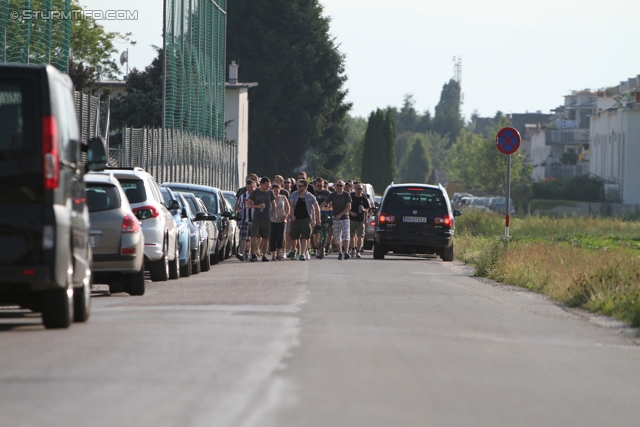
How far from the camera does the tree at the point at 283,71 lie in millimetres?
85500

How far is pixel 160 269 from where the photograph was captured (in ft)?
62.9

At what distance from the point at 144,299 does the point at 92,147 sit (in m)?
3.85

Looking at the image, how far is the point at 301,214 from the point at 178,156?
1633 cm

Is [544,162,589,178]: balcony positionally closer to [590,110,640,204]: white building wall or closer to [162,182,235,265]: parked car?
[590,110,640,204]: white building wall

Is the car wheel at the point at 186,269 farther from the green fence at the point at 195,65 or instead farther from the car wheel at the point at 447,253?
the green fence at the point at 195,65

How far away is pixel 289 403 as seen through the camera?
7059mm

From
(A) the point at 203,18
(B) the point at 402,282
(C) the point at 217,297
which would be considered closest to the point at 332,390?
(C) the point at 217,297

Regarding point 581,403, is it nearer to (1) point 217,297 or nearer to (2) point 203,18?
(1) point 217,297

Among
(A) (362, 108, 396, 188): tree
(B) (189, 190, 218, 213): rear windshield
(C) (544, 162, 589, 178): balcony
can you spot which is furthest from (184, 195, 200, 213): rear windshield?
(C) (544, 162, 589, 178): balcony

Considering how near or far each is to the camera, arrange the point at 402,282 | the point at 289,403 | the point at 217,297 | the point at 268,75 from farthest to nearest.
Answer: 1. the point at 268,75
2. the point at 402,282
3. the point at 217,297
4. the point at 289,403

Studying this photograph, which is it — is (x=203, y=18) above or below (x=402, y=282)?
above

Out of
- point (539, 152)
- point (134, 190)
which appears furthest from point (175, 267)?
point (539, 152)

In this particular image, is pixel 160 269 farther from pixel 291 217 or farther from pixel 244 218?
pixel 291 217

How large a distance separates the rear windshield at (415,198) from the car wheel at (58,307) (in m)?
18.7
